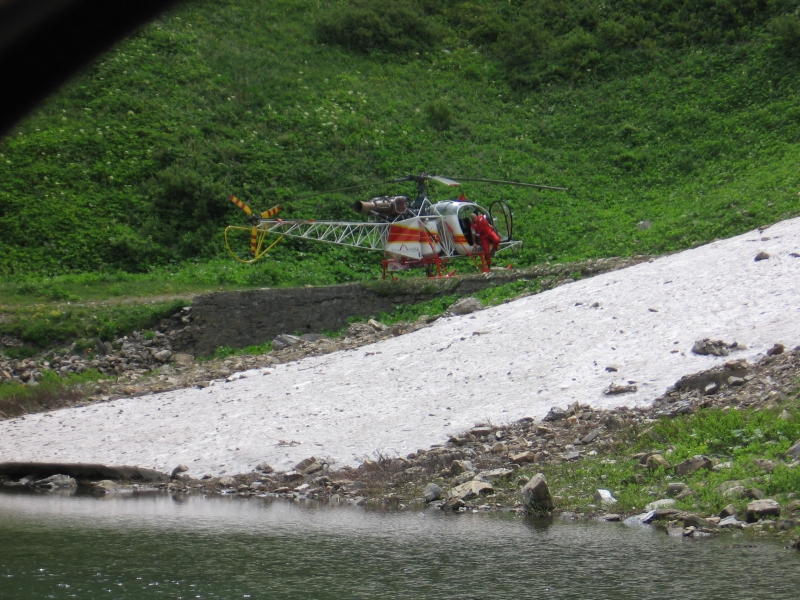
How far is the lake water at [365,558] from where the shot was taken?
19.3 feet

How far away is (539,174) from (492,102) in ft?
22.9

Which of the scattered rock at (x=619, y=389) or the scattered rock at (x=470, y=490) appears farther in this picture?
the scattered rock at (x=619, y=389)

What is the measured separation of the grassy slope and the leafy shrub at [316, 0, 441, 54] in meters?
1.02

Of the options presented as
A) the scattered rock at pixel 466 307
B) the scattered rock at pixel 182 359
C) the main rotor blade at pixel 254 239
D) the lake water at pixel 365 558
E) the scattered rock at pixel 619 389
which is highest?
the main rotor blade at pixel 254 239

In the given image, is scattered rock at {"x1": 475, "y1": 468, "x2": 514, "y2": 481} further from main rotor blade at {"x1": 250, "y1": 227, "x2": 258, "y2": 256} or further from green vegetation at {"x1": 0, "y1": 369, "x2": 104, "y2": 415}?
main rotor blade at {"x1": 250, "y1": 227, "x2": 258, "y2": 256}

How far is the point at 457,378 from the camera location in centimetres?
1249

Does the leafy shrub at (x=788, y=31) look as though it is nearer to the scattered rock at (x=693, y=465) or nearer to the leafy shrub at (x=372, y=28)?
the leafy shrub at (x=372, y=28)

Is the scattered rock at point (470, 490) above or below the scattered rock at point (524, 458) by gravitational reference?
below

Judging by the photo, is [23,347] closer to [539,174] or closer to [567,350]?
[567,350]

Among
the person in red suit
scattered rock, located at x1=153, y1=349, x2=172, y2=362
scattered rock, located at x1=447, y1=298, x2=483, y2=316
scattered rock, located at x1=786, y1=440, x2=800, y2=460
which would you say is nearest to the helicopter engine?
the person in red suit

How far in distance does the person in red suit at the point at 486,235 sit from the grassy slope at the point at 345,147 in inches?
114

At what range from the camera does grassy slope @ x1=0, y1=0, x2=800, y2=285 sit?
2594 cm

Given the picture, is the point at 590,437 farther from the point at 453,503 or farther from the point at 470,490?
the point at 453,503

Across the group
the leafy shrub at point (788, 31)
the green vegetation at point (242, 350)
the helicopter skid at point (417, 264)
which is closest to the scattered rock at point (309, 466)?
the green vegetation at point (242, 350)
